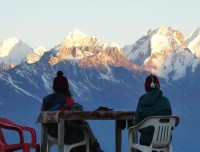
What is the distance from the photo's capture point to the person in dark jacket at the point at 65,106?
788 centimetres

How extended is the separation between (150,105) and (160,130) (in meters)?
0.34

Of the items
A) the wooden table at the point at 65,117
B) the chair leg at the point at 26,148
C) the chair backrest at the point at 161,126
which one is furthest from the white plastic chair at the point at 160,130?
the chair leg at the point at 26,148

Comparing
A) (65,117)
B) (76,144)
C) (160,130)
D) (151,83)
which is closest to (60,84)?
(65,117)

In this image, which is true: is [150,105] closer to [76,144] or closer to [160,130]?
[160,130]

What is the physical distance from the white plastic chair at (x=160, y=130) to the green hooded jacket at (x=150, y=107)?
89 millimetres

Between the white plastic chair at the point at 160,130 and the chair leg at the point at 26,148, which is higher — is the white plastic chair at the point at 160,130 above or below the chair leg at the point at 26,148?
above

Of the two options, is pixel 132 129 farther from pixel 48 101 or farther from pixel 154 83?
pixel 48 101

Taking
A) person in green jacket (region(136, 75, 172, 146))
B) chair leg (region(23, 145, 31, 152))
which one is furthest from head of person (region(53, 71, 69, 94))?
person in green jacket (region(136, 75, 172, 146))

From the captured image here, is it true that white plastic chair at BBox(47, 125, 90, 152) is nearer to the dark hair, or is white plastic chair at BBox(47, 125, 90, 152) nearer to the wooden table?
the wooden table

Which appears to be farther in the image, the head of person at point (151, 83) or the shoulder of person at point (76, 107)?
the shoulder of person at point (76, 107)

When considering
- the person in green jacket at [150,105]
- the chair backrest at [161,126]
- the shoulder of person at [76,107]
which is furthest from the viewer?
the shoulder of person at [76,107]

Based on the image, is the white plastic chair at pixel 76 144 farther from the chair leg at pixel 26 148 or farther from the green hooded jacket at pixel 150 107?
the green hooded jacket at pixel 150 107

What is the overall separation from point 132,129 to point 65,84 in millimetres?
1097

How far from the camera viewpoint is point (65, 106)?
7930 mm
